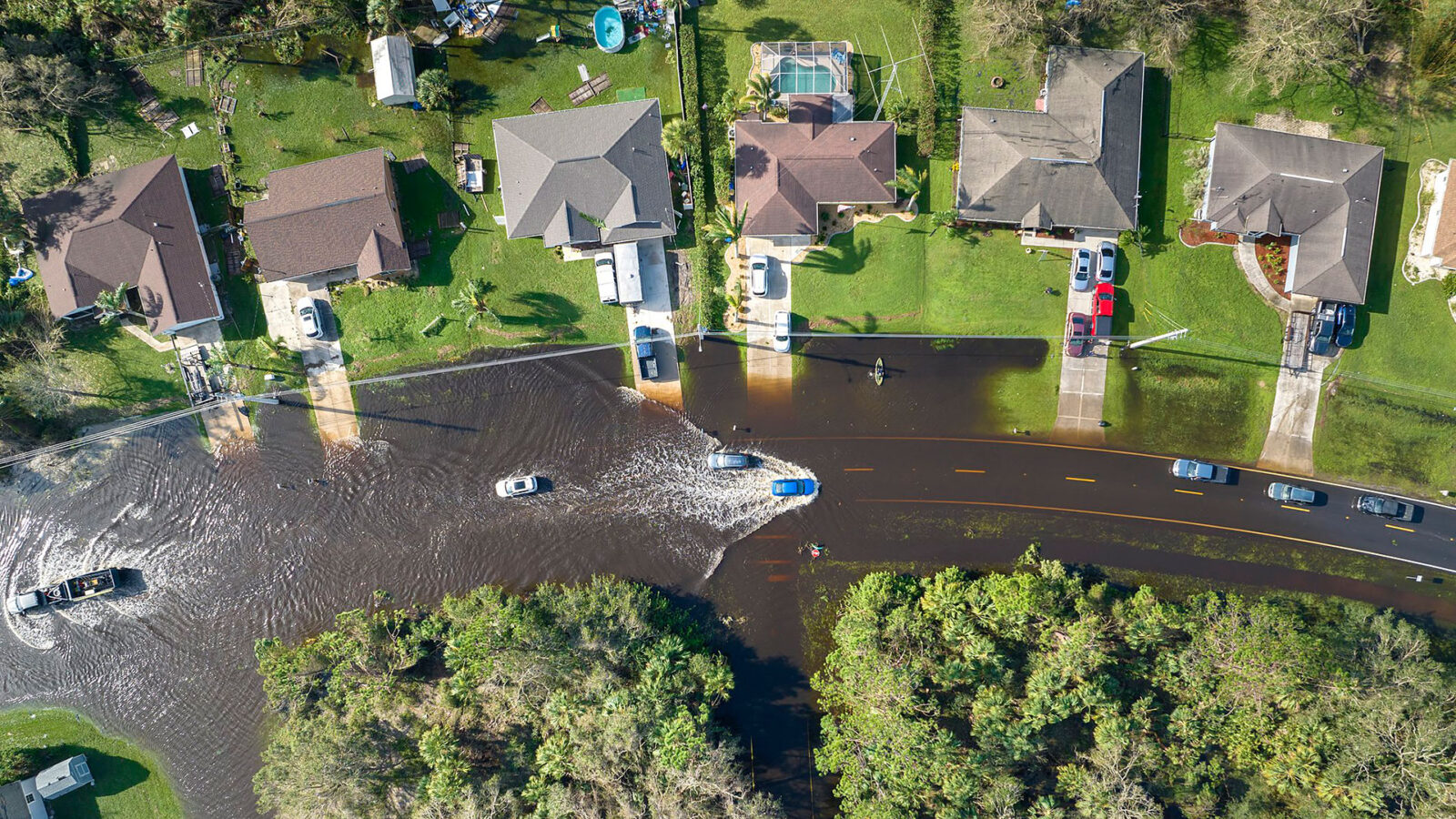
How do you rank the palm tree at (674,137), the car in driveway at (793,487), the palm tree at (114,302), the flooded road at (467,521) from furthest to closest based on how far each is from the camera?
1. the flooded road at (467,521)
2. the car in driveway at (793,487)
3. the palm tree at (674,137)
4. the palm tree at (114,302)

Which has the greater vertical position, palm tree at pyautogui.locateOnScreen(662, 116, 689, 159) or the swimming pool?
the swimming pool

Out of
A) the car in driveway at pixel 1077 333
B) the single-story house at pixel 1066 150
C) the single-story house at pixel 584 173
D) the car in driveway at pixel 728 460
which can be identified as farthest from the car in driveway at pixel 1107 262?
the single-story house at pixel 584 173

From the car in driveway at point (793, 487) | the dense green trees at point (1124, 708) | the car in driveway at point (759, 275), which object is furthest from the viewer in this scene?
the car in driveway at point (793, 487)

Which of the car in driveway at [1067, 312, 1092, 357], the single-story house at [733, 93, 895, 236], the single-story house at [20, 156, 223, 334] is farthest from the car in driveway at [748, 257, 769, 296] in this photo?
the single-story house at [20, 156, 223, 334]

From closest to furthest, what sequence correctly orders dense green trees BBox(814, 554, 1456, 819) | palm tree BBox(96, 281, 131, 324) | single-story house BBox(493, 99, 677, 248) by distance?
dense green trees BBox(814, 554, 1456, 819), palm tree BBox(96, 281, 131, 324), single-story house BBox(493, 99, 677, 248)

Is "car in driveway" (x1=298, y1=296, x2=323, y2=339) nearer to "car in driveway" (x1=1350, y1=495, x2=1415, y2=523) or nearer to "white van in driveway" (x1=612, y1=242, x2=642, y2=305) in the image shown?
"white van in driveway" (x1=612, y1=242, x2=642, y2=305)

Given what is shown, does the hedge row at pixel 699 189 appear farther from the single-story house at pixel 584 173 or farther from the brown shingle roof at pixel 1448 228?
the brown shingle roof at pixel 1448 228

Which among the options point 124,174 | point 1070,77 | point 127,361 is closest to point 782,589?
point 1070,77
